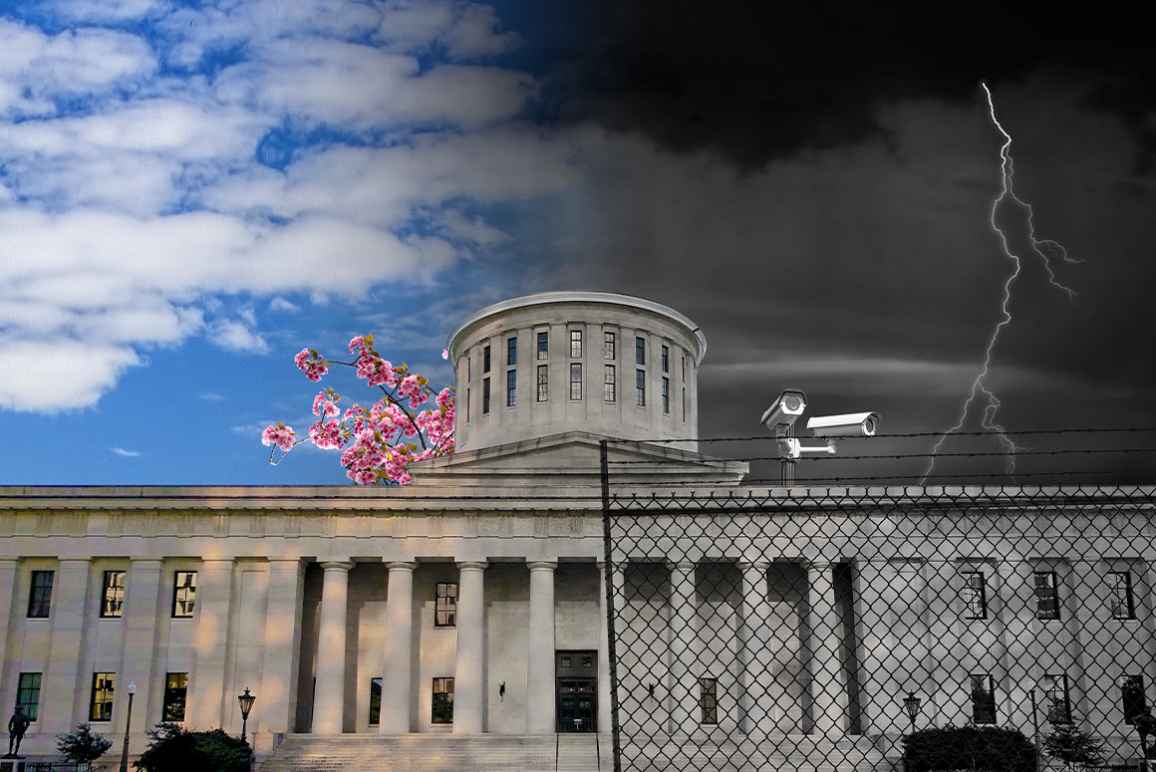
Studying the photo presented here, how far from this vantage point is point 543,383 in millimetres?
53719

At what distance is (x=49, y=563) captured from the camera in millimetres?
45000

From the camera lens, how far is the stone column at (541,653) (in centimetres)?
4284

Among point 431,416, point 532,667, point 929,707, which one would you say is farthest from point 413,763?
point 431,416

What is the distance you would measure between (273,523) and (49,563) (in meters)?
9.38

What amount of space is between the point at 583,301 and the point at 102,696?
90.2 feet

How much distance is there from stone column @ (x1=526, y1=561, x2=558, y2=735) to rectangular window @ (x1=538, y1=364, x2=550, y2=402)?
35.2 feet

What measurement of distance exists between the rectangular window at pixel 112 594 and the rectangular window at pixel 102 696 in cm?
243

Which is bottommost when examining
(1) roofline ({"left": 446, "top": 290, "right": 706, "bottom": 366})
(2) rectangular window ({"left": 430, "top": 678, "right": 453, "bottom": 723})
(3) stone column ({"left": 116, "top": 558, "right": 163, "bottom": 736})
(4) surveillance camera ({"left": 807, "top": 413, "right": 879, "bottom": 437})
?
(2) rectangular window ({"left": 430, "top": 678, "right": 453, "bottom": 723})

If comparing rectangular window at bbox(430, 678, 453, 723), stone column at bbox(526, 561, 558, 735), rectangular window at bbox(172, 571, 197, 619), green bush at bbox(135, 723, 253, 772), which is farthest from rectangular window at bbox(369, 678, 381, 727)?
green bush at bbox(135, 723, 253, 772)

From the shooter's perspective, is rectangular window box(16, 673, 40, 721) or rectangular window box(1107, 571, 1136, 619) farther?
rectangular window box(16, 673, 40, 721)

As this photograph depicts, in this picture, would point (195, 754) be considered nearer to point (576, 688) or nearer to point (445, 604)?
point (445, 604)

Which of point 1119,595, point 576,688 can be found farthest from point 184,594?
point 1119,595

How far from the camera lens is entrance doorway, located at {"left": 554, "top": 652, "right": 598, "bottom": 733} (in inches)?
1831

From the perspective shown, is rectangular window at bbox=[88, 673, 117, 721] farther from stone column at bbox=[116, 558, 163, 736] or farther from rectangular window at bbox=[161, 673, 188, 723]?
rectangular window at bbox=[161, 673, 188, 723]
